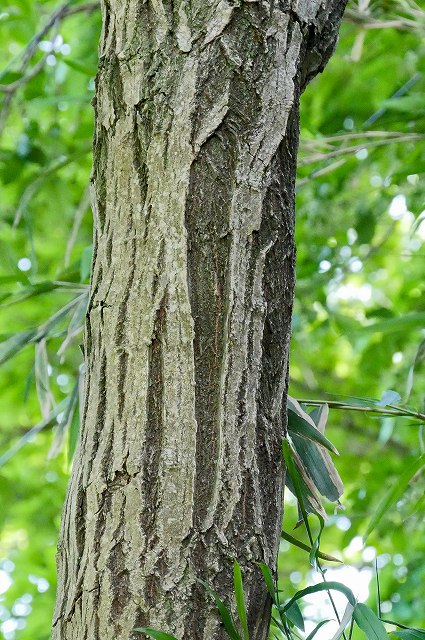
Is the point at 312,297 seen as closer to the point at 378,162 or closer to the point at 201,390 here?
the point at 378,162

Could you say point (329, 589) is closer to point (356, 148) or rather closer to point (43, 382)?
point (43, 382)

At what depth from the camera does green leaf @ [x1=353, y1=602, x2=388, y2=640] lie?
71 centimetres

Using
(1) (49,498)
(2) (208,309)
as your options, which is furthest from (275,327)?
(1) (49,498)

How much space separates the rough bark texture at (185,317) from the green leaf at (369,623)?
0.11m

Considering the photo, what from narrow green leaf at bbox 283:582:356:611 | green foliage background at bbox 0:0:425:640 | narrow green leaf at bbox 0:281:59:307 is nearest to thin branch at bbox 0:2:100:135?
green foliage background at bbox 0:0:425:640

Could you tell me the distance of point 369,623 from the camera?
716 millimetres

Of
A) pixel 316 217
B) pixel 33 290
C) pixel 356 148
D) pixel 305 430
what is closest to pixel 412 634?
pixel 305 430

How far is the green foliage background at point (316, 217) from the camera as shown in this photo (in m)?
1.64

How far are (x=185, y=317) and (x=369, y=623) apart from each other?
0.33 m

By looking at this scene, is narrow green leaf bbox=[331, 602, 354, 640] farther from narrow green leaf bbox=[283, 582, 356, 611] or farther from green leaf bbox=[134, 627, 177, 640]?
green leaf bbox=[134, 627, 177, 640]

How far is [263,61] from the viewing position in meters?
0.74

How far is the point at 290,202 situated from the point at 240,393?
0.20 metres

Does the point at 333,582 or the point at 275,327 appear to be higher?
the point at 275,327

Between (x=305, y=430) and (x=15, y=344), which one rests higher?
(x=15, y=344)
